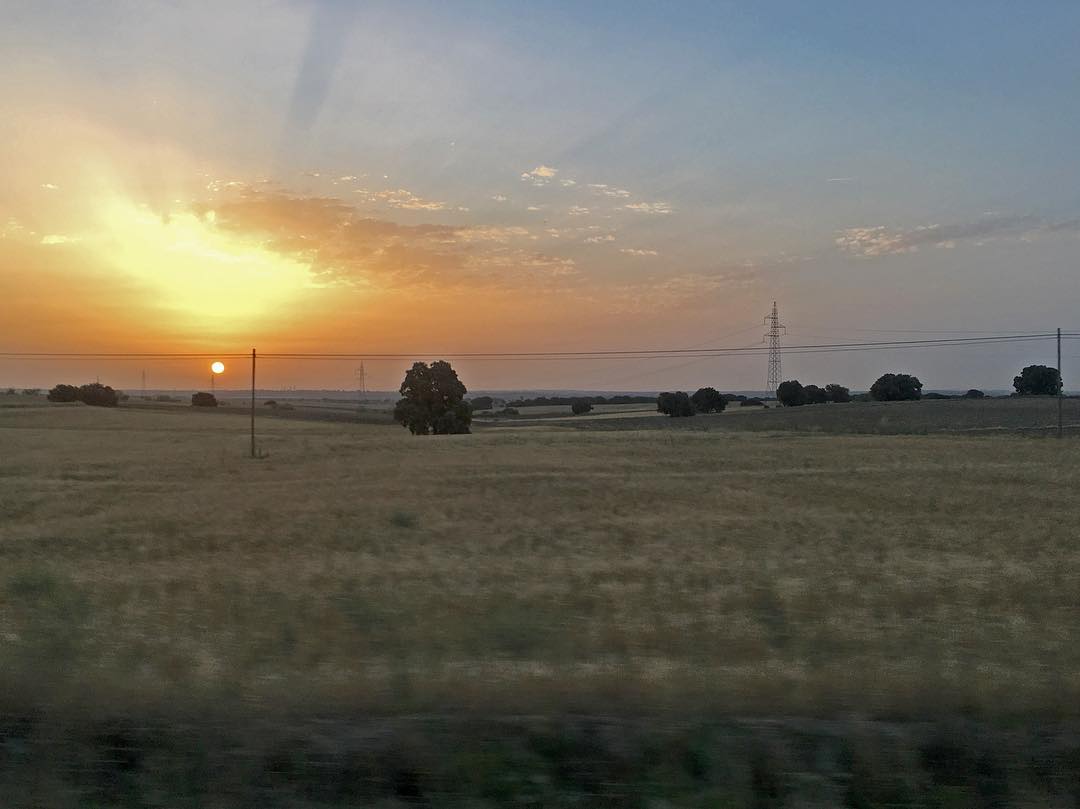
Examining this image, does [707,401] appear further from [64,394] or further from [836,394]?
[64,394]

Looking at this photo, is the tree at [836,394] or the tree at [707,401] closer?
the tree at [707,401]

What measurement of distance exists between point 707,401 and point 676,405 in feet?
18.1

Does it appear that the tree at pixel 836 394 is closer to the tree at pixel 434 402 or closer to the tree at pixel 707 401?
the tree at pixel 707 401

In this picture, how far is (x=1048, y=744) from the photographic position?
4914mm

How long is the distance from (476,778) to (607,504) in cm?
2158

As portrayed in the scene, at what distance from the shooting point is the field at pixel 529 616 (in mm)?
5223

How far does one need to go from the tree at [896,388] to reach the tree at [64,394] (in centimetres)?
8613

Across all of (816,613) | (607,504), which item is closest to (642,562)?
(816,613)

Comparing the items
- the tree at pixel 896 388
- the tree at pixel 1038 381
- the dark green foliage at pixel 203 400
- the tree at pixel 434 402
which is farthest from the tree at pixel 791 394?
the dark green foliage at pixel 203 400

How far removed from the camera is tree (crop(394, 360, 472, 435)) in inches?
3034

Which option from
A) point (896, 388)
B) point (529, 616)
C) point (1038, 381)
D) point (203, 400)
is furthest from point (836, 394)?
point (529, 616)

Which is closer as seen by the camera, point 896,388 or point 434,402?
point 434,402

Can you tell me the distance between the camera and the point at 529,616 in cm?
751

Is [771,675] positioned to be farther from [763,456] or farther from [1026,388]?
[1026,388]
